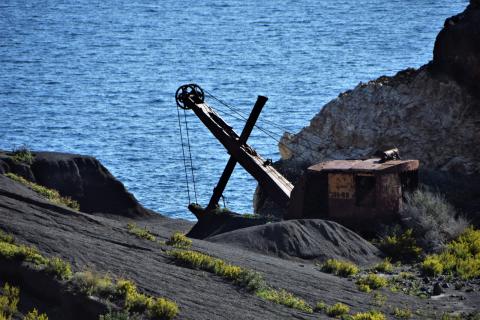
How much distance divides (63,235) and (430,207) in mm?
12527

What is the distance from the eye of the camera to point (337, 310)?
73.0ft

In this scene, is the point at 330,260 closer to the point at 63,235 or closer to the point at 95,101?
the point at 63,235

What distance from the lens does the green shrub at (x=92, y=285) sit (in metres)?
19.3

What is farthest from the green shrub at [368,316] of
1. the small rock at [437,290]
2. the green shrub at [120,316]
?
the green shrub at [120,316]

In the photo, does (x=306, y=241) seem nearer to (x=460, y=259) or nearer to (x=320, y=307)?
(x=460, y=259)

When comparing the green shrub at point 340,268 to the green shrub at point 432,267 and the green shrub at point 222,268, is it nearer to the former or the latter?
the green shrub at point 432,267

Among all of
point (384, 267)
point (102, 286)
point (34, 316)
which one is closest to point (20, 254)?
point (102, 286)

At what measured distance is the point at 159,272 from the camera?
2195 cm

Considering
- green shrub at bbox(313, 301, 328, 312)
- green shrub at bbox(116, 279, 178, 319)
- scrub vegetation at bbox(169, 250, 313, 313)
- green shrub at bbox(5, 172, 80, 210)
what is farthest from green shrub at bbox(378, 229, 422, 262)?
green shrub at bbox(116, 279, 178, 319)

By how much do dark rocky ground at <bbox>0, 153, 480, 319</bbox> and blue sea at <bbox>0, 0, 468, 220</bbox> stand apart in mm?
21806

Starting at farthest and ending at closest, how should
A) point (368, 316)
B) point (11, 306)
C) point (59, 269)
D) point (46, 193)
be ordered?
1. point (46, 193)
2. point (368, 316)
3. point (59, 269)
4. point (11, 306)

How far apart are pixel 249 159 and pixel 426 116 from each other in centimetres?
993

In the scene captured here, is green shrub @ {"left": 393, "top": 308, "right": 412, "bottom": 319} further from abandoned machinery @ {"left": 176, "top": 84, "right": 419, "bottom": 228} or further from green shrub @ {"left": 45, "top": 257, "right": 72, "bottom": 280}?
abandoned machinery @ {"left": 176, "top": 84, "right": 419, "bottom": 228}

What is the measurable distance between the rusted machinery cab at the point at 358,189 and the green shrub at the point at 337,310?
9.33m
